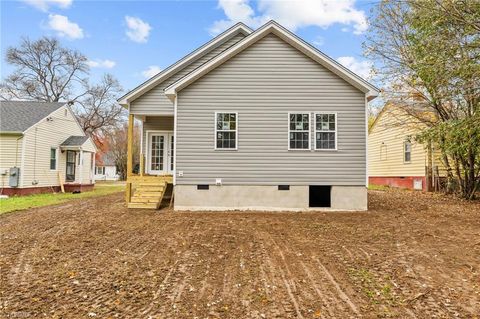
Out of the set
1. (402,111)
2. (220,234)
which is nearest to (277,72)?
(220,234)

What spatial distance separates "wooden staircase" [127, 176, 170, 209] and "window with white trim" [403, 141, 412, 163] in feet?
50.1

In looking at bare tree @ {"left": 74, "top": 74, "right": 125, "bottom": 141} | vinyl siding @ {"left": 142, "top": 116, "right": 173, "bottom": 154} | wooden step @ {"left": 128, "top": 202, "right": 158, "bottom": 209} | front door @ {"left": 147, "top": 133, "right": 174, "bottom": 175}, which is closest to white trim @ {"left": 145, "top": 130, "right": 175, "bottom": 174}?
front door @ {"left": 147, "top": 133, "right": 174, "bottom": 175}

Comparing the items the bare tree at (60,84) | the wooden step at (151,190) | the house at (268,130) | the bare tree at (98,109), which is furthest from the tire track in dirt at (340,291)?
the bare tree at (98,109)

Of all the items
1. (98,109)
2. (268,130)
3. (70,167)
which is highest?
(98,109)

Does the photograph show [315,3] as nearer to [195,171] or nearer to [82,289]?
[195,171]

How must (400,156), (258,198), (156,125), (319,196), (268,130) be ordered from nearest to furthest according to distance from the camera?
(258,198) < (268,130) < (319,196) < (156,125) < (400,156)

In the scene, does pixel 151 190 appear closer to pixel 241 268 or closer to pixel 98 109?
pixel 241 268

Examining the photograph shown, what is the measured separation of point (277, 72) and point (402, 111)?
9.25 metres

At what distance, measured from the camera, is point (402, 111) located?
1642 cm

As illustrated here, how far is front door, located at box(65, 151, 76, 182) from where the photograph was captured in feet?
68.2

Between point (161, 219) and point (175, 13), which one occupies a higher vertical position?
point (175, 13)

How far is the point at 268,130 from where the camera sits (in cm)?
1047

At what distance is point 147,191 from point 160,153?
2.52 metres

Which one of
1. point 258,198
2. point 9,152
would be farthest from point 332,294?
point 9,152
